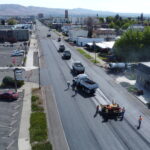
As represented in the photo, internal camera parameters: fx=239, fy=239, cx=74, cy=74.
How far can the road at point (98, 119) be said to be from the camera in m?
22.8

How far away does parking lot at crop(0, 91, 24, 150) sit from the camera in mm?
22422

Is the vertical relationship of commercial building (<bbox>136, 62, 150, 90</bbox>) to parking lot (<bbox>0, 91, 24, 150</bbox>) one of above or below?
above

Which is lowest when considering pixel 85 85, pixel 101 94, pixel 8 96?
pixel 101 94

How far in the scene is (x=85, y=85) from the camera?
35.9m

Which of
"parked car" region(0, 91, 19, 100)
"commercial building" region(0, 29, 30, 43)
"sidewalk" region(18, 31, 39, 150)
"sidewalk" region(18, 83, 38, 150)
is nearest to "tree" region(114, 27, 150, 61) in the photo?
"sidewalk" region(18, 31, 39, 150)

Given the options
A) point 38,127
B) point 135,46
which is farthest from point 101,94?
point 135,46

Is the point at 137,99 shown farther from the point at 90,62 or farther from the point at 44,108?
the point at 90,62

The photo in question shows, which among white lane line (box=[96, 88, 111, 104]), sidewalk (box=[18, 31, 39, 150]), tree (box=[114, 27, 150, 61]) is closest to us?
sidewalk (box=[18, 31, 39, 150])

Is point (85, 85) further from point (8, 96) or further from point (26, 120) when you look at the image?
point (26, 120)

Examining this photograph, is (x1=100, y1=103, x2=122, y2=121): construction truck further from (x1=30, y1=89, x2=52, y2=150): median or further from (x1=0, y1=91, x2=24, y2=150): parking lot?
(x1=0, y1=91, x2=24, y2=150): parking lot

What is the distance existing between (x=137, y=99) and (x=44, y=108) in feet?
43.8

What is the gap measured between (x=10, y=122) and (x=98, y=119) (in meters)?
9.95

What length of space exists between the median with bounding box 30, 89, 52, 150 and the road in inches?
85.8

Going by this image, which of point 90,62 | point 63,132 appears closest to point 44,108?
point 63,132
